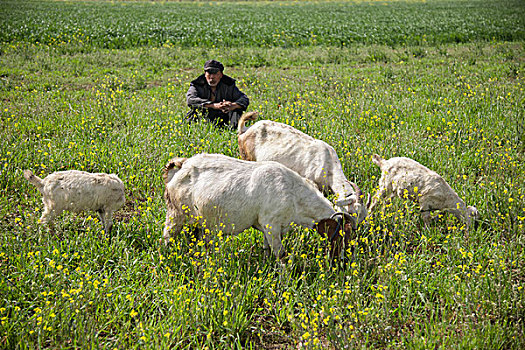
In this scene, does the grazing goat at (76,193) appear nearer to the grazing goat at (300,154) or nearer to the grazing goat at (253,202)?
the grazing goat at (253,202)

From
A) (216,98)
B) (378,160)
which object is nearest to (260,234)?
(378,160)

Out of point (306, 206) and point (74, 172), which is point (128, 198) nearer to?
point (74, 172)

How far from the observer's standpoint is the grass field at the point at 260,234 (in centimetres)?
392

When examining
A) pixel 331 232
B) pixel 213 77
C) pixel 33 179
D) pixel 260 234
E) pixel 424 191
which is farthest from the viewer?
pixel 213 77

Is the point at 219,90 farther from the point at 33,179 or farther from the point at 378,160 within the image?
the point at 33,179

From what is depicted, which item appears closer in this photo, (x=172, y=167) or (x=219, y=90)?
(x=172, y=167)

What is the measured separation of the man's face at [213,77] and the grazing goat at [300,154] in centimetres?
221

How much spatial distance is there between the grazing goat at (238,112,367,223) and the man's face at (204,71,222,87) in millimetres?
2205

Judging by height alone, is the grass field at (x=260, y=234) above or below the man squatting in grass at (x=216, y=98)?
below

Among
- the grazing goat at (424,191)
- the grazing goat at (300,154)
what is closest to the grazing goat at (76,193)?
the grazing goat at (300,154)

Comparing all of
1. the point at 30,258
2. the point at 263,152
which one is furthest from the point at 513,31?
the point at 30,258

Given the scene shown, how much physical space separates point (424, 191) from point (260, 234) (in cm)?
236

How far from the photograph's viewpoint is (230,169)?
16.3 feet

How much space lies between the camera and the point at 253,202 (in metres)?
4.80
